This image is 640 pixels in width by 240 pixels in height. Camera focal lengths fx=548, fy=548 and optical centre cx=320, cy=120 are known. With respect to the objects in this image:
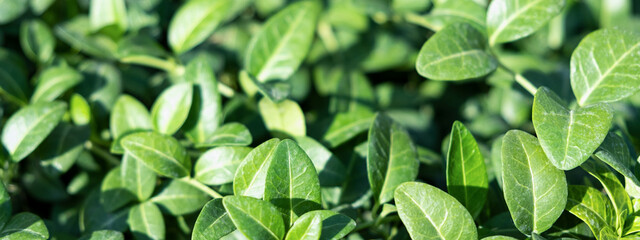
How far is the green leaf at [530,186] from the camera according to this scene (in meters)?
0.73

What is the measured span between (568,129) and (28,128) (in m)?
0.84

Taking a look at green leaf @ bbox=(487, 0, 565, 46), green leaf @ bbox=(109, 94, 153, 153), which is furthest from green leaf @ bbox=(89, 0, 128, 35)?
green leaf @ bbox=(487, 0, 565, 46)

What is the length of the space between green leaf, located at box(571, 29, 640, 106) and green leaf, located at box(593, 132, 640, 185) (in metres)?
0.07

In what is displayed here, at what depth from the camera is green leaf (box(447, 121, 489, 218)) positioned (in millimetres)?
796

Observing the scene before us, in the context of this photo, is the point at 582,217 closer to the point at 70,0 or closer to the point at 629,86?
the point at 629,86

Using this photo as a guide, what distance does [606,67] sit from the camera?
0.83 metres

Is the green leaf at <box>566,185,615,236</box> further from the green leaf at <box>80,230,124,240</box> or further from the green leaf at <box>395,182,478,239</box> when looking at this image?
the green leaf at <box>80,230,124,240</box>

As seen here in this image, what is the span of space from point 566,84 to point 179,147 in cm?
79

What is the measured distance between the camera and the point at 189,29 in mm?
1146

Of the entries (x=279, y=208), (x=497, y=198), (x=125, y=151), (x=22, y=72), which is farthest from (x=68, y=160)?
(x=497, y=198)

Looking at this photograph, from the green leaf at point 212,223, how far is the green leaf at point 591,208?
0.47 meters

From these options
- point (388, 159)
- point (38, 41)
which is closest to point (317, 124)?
point (388, 159)

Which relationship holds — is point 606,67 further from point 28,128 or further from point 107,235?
point 28,128

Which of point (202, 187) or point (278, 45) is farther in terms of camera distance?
point (278, 45)
